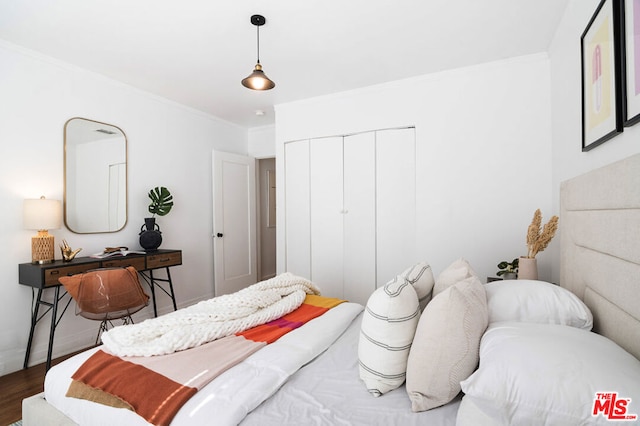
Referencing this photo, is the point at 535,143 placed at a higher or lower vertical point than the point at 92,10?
lower

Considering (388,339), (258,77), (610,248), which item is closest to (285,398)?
(388,339)

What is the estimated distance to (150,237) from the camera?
3.50 m

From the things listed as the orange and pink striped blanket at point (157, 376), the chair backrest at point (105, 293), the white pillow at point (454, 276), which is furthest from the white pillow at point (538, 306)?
the chair backrest at point (105, 293)

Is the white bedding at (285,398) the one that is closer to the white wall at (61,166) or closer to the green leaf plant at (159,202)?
the white wall at (61,166)

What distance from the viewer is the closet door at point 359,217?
12.1ft

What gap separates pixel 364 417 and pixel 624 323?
89 cm

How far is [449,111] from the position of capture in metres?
3.29

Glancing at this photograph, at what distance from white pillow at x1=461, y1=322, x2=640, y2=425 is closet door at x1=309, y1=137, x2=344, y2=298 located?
2.95 meters

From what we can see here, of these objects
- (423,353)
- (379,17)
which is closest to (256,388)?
(423,353)

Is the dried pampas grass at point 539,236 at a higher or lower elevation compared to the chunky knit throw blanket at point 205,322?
higher

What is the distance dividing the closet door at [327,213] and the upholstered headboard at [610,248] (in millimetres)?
2506

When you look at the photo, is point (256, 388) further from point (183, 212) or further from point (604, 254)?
point (183, 212)

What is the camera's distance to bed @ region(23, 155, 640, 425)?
2.68 ft

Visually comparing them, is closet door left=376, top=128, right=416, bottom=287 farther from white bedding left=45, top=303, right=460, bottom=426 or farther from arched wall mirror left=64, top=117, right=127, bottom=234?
arched wall mirror left=64, top=117, right=127, bottom=234
